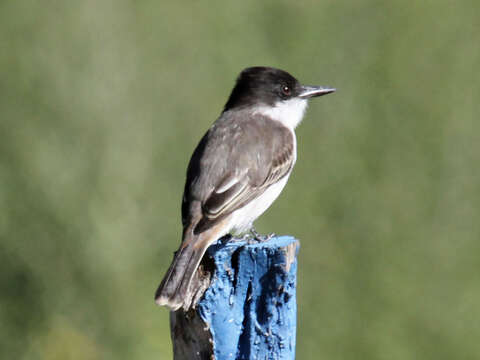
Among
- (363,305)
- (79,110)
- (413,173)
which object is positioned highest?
(79,110)

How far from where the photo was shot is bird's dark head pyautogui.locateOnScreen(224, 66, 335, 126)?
6.17 m

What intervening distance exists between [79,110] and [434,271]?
281 centimetres

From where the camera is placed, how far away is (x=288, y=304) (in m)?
3.94

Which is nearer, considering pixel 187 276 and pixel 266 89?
pixel 187 276

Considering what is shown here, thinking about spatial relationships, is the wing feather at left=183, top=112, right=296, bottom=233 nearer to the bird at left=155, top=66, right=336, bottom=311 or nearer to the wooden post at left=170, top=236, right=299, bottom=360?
the bird at left=155, top=66, right=336, bottom=311

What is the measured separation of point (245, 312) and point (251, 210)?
5.04 feet

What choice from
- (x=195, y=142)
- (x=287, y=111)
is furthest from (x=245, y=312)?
(x=195, y=142)

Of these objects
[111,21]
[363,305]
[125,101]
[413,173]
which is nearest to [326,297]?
[363,305]

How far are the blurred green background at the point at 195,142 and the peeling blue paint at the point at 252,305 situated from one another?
6.92 ft

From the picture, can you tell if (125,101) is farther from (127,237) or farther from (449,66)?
(449,66)

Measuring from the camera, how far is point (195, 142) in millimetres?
7016

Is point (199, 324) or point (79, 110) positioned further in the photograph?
point (79, 110)

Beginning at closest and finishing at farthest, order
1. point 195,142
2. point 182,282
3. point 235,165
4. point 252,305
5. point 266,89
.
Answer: point 252,305 → point 182,282 → point 235,165 → point 266,89 → point 195,142

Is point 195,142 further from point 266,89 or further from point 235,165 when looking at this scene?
point 235,165
